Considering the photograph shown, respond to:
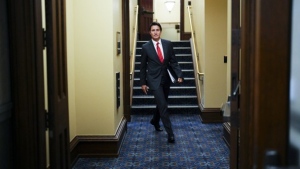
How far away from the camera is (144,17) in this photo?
1122 centimetres

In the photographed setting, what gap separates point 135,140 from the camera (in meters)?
5.21

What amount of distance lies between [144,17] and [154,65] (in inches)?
248

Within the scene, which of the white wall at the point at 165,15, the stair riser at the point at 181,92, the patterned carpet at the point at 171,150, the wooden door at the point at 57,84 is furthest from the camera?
the white wall at the point at 165,15

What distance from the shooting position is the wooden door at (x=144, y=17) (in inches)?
434

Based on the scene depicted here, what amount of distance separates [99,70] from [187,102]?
3499 mm

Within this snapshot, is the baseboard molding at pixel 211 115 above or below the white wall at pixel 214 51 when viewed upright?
below

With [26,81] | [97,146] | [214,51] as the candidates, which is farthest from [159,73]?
[26,81]

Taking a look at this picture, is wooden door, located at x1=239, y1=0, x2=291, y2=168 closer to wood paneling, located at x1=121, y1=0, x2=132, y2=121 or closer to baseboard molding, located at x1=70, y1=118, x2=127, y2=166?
baseboard molding, located at x1=70, y1=118, x2=127, y2=166

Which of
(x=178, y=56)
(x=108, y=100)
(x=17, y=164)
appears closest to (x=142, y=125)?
(x=108, y=100)

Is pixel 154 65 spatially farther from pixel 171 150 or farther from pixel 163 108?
pixel 171 150

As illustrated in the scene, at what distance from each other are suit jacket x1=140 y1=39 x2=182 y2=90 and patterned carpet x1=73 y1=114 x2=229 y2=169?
31.3 inches

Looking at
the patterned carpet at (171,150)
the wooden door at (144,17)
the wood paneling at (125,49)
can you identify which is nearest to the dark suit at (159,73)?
the patterned carpet at (171,150)

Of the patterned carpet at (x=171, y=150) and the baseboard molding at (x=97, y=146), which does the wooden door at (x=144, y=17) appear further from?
the baseboard molding at (x=97, y=146)

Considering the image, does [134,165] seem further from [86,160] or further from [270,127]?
[270,127]
